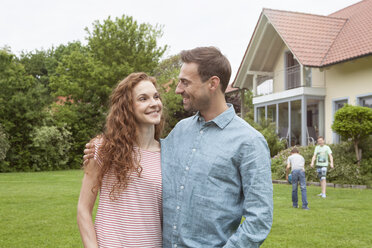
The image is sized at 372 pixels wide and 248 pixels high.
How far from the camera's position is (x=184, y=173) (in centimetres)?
242

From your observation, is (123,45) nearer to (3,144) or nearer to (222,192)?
(3,144)

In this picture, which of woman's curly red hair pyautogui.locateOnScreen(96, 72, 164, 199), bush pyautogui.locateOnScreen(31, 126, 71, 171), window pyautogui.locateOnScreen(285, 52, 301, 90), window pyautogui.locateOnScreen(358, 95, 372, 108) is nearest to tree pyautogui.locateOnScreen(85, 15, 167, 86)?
bush pyautogui.locateOnScreen(31, 126, 71, 171)

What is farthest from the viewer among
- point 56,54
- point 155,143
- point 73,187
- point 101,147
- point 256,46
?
point 56,54

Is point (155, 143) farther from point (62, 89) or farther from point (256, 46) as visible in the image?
point (62, 89)

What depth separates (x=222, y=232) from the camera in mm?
2322

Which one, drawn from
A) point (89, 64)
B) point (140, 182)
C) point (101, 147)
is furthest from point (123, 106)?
point (89, 64)

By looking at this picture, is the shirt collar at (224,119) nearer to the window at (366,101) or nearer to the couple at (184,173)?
the couple at (184,173)

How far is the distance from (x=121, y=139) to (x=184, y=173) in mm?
550

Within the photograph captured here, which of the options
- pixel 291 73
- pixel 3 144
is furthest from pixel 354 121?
pixel 3 144

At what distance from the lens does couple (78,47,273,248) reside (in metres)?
2.30

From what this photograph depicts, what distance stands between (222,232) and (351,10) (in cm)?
2621

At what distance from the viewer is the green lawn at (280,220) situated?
704 cm

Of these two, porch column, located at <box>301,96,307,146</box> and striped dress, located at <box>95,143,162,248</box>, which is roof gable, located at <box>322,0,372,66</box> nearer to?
porch column, located at <box>301,96,307,146</box>

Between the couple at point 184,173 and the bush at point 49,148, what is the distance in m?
23.2
